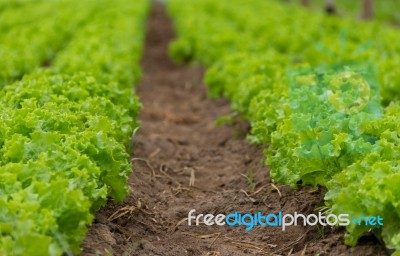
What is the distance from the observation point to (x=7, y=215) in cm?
456

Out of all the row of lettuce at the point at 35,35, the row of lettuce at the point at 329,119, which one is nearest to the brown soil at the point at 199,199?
the row of lettuce at the point at 329,119

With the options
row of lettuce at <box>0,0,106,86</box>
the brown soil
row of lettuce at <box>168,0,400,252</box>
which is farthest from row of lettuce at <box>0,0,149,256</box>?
row of lettuce at <box>0,0,106,86</box>

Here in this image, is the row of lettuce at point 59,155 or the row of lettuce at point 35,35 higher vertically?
the row of lettuce at point 35,35

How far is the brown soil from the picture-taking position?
556cm

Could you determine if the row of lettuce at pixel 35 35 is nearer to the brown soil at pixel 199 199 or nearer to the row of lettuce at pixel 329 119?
the brown soil at pixel 199 199

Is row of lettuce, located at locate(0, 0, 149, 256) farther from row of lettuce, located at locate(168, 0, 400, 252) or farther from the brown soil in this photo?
row of lettuce, located at locate(168, 0, 400, 252)

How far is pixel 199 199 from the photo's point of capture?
7.09 m

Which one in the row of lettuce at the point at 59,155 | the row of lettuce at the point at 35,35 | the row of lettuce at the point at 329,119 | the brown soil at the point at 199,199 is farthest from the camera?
the row of lettuce at the point at 35,35

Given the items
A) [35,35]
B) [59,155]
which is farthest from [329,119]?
[35,35]

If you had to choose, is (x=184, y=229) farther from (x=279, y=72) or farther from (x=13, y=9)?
(x=13, y=9)

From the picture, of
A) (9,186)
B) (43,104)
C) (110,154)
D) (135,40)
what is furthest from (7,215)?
(135,40)

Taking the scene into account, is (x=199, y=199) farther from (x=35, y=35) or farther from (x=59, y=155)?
(x=35, y=35)

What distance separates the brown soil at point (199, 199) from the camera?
18.2 feet

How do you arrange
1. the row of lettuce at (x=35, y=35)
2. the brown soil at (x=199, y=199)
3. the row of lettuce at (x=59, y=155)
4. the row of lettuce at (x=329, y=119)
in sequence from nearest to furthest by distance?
1. the row of lettuce at (x=59, y=155)
2. the row of lettuce at (x=329, y=119)
3. the brown soil at (x=199, y=199)
4. the row of lettuce at (x=35, y=35)
